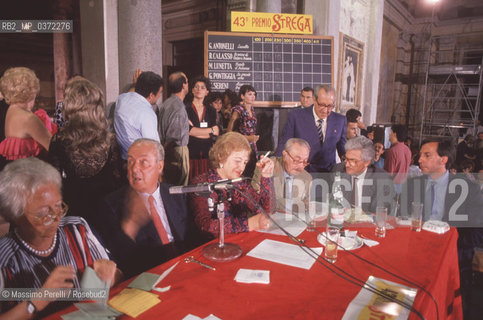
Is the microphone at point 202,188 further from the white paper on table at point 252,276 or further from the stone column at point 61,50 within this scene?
the stone column at point 61,50

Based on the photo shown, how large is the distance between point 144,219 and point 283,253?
2.51 feet

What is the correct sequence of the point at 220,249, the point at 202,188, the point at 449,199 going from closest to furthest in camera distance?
the point at 202,188 < the point at 220,249 < the point at 449,199

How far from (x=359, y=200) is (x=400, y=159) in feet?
4.25

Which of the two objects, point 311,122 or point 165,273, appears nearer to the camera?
point 165,273

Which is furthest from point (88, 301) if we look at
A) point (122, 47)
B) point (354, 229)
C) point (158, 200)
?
point (122, 47)

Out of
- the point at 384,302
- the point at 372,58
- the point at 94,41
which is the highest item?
the point at 372,58

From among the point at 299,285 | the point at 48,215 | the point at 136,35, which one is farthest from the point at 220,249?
the point at 136,35

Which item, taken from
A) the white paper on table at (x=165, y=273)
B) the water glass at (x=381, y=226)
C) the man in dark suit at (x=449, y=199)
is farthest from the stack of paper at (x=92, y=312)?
the man in dark suit at (x=449, y=199)

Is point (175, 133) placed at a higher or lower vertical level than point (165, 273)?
higher

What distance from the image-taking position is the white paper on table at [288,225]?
1954 mm

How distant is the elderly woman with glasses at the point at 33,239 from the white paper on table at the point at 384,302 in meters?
0.93

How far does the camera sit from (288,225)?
2064mm

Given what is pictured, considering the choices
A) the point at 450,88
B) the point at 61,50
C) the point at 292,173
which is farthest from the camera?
the point at 450,88

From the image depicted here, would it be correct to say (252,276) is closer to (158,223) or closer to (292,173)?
(158,223)
